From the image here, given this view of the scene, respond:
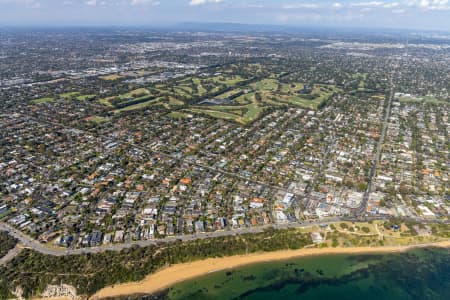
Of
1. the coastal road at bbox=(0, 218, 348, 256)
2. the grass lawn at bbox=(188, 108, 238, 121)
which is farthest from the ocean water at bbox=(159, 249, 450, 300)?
the grass lawn at bbox=(188, 108, 238, 121)

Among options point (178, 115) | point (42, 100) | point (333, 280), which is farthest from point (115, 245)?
point (42, 100)

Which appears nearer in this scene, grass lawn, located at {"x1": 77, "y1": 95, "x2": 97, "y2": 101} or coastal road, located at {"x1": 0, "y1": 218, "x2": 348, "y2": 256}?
coastal road, located at {"x1": 0, "y1": 218, "x2": 348, "y2": 256}

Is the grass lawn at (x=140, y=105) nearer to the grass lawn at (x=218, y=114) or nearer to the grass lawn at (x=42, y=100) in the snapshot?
the grass lawn at (x=218, y=114)

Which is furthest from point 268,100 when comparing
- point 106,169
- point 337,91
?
point 106,169

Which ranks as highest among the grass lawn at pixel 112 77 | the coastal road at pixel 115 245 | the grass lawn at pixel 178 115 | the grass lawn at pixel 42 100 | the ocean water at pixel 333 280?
the grass lawn at pixel 112 77

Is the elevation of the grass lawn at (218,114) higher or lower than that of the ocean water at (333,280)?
higher

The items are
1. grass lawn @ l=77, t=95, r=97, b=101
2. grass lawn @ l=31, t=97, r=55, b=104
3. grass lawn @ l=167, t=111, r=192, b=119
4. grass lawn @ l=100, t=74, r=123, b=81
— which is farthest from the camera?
grass lawn @ l=100, t=74, r=123, b=81

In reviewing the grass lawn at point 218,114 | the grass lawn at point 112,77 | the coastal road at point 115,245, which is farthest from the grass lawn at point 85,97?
the coastal road at point 115,245

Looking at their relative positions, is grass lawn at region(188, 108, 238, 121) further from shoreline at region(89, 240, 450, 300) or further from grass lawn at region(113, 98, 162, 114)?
shoreline at region(89, 240, 450, 300)
